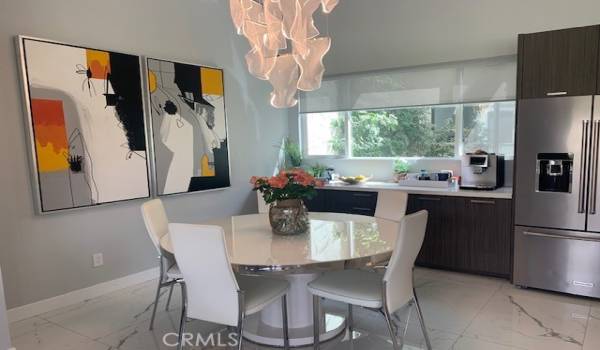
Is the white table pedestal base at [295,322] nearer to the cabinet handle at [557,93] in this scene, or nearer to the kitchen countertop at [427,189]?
the kitchen countertop at [427,189]

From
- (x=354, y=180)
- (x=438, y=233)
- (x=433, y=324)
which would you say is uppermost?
(x=354, y=180)

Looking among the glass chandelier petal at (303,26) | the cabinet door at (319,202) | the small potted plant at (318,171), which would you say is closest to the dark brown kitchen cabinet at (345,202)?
the cabinet door at (319,202)

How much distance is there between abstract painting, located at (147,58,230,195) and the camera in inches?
153

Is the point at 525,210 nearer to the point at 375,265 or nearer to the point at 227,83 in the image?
the point at 375,265

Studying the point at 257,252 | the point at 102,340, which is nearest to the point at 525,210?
the point at 257,252

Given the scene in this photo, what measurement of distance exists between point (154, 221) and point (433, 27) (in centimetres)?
339

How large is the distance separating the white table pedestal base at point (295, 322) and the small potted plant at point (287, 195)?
0.34m

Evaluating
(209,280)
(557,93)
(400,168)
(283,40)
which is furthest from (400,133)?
(209,280)

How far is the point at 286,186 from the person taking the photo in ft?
8.44

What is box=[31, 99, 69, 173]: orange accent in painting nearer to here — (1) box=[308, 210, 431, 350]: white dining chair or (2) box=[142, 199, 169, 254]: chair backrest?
(2) box=[142, 199, 169, 254]: chair backrest

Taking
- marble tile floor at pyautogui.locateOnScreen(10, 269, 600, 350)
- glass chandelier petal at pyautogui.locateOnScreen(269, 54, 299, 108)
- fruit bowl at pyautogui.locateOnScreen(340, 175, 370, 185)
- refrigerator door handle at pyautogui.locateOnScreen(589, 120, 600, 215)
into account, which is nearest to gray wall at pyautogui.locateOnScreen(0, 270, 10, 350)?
marble tile floor at pyautogui.locateOnScreen(10, 269, 600, 350)

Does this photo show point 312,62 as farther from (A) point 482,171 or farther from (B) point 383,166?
(B) point 383,166

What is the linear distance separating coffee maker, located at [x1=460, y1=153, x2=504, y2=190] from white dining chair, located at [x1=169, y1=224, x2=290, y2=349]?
8.28 ft

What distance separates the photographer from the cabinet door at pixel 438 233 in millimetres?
3859
